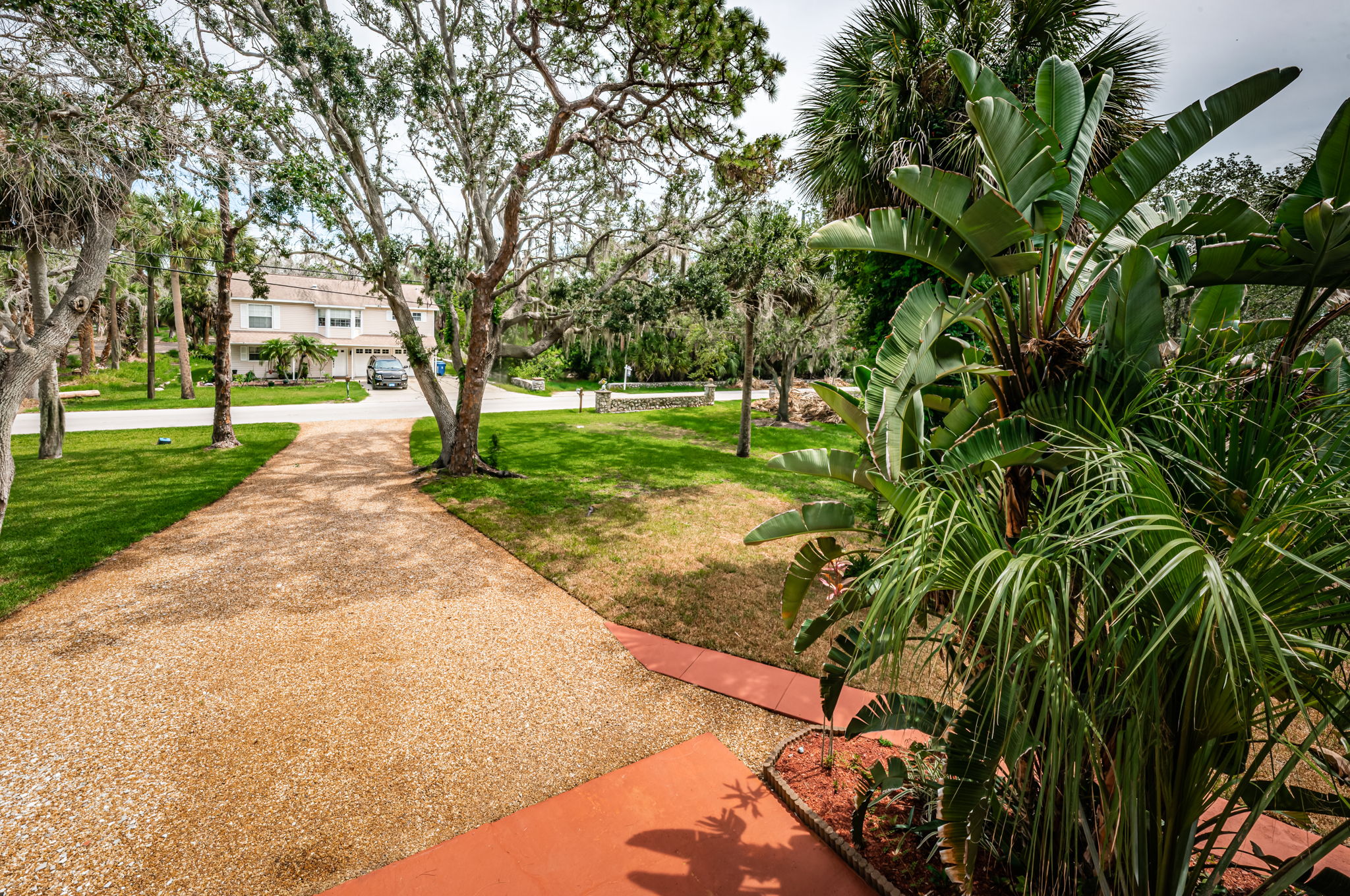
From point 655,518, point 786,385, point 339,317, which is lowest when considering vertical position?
point 655,518

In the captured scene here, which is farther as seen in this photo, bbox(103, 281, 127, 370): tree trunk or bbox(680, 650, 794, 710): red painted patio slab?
bbox(103, 281, 127, 370): tree trunk

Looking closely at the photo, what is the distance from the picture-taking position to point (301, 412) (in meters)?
20.0

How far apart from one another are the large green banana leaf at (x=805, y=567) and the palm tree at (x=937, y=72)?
4.64 meters

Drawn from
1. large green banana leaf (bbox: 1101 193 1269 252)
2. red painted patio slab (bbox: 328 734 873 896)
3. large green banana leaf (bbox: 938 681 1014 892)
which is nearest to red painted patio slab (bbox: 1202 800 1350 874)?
large green banana leaf (bbox: 938 681 1014 892)

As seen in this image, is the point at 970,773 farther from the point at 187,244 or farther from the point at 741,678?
the point at 187,244

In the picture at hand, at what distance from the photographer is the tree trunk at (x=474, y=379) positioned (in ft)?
36.9

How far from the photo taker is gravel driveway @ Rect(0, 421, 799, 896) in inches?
127

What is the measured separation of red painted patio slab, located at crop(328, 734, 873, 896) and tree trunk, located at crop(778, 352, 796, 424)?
56.6ft

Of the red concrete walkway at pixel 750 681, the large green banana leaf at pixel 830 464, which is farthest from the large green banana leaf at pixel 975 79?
the red concrete walkway at pixel 750 681

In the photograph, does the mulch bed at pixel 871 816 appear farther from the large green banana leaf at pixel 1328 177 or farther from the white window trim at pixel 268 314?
the white window trim at pixel 268 314

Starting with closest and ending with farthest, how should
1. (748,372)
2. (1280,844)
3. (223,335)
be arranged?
(1280,844) < (223,335) < (748,372)

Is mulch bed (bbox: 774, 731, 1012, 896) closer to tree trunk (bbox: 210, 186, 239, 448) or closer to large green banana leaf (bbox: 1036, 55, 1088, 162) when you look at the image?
large green banana leaf (bbox: 1036, 55, 1088, 162)

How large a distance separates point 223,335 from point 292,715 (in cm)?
1261

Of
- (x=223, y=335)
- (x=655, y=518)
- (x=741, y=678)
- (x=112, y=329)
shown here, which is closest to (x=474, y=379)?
(x=655, y=518)
